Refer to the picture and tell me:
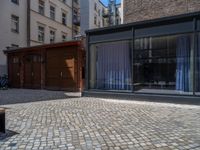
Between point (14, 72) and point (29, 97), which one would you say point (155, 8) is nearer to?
point (29, 97)

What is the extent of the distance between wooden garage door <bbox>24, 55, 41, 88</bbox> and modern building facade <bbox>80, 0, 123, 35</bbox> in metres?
17.4

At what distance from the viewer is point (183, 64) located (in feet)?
34.3

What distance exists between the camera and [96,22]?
43.2 m

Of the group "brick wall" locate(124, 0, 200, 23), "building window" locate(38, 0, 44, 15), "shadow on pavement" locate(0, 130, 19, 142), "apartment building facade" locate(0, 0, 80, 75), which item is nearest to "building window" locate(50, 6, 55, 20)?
"apartment building facade" locate(0, 0, 80, 75)

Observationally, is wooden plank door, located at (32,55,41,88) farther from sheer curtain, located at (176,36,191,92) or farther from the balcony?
the balcony

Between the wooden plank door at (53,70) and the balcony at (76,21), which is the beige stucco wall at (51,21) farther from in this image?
the wooden plank door at (53,70)

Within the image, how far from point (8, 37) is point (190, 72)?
60.0 ft

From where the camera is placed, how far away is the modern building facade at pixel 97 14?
37.9 meters

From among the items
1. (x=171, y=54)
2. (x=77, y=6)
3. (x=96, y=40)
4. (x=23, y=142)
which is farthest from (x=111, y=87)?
(x=77, y=6)

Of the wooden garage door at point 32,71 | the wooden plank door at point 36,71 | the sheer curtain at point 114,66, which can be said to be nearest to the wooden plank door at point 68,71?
the wooden plank door at point 36,71

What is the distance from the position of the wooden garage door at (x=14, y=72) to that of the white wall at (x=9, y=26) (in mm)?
1752

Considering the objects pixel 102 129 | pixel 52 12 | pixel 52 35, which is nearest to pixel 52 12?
pixel 52 12

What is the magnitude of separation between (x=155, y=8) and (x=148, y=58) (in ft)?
12.1

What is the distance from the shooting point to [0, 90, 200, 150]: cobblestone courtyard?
4.92 meters
